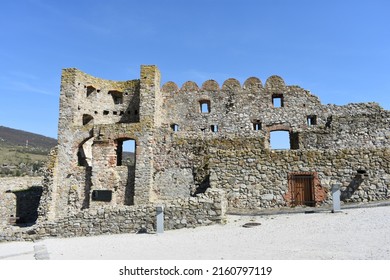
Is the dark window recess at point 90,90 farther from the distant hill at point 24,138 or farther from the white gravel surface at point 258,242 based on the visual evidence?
the distant hill at point 24,138

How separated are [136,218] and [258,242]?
563 cm

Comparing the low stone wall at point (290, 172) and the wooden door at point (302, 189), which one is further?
the wooden door at point (302, 189)

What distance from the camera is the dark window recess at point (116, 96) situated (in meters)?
27.2

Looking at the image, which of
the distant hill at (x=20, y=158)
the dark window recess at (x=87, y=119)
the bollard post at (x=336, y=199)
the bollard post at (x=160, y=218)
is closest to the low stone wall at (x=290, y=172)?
the bollard post at (x=336, y=199)

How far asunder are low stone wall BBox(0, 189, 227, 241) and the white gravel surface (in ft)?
1.61

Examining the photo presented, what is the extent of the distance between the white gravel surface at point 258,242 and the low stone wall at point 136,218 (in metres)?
0.49

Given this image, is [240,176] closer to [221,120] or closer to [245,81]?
[221,120]

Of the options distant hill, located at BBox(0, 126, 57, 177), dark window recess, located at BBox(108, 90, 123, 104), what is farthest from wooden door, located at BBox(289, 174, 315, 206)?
distant hill, located at BBox(0, 126, 57, 177)

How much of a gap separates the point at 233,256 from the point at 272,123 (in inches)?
725

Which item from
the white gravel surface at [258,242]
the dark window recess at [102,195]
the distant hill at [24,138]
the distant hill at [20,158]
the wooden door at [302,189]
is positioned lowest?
the white gravel surface at [258,242]

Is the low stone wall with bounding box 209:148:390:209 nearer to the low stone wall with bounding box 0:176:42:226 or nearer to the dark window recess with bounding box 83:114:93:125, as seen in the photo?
the dark window recess with bounding box 83:114:93:125

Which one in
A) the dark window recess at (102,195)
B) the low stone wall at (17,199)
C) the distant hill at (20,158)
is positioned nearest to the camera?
the dark window recess at (102,195)

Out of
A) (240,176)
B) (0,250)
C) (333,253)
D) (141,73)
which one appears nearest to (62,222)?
(0,250)

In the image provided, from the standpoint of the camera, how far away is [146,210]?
13.3 meters
